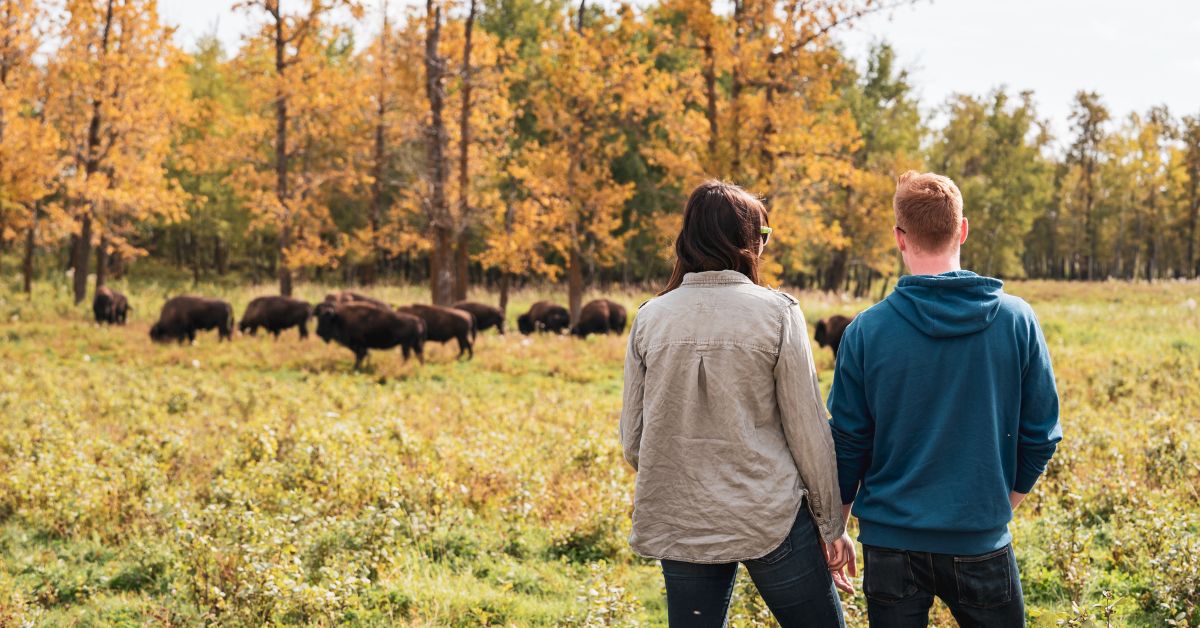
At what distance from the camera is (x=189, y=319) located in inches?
835

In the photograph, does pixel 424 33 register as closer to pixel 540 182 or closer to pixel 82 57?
pixel 540 182

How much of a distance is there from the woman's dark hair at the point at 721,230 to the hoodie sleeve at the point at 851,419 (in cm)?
42

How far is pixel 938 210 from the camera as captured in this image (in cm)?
265

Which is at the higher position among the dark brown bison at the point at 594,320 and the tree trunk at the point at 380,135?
the tree trunk at the point at 380,135

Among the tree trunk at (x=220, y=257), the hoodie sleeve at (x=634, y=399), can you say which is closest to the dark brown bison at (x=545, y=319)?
the hoodie sleeve at (x=634, y=399)

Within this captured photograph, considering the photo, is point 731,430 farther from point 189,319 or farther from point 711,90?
point 189,319

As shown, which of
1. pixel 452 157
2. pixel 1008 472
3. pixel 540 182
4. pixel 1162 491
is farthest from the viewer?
pixel 452 157

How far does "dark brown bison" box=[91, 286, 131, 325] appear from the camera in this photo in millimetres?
23891

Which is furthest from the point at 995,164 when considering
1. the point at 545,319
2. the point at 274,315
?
the point at 274,315

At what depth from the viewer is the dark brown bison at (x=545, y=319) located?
88.2ft

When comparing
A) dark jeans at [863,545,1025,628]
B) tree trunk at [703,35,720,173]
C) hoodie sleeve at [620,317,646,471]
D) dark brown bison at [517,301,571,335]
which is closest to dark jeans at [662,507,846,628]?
dark jeans at [863,545,1025,628]

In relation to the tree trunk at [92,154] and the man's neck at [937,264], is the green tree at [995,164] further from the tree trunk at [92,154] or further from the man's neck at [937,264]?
the man's neck at [937,264]

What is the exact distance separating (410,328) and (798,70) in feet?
34.0

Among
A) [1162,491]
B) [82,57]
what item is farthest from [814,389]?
[82,57]
